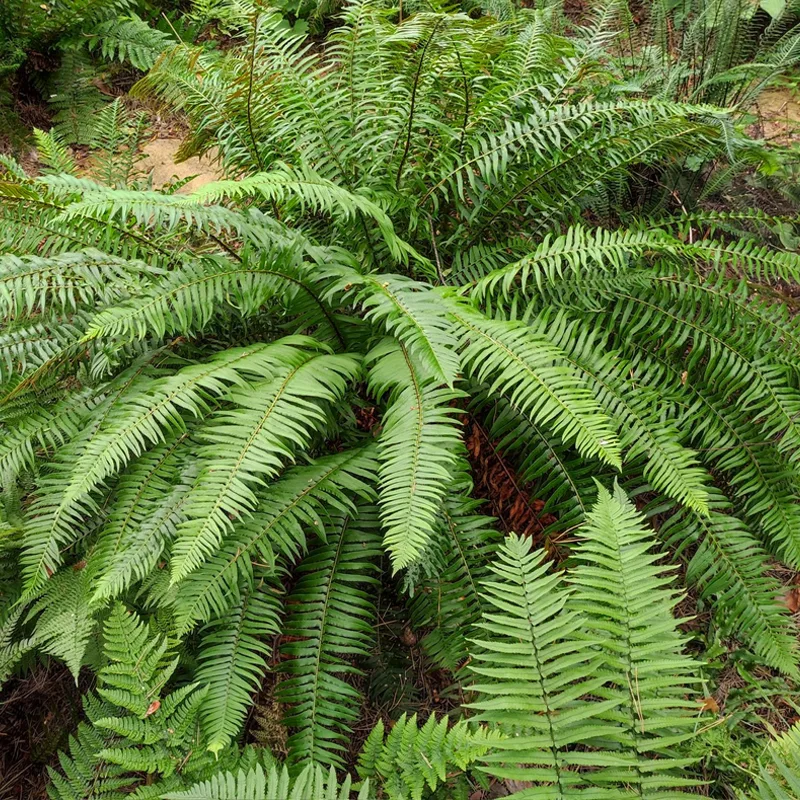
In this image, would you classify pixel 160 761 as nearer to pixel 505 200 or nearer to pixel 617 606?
pixel 617 606

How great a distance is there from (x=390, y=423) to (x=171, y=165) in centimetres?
288

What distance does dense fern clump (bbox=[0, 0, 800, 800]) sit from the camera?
1.76 m

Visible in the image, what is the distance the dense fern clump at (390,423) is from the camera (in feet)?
5.77

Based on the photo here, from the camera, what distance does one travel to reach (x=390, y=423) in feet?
6.73

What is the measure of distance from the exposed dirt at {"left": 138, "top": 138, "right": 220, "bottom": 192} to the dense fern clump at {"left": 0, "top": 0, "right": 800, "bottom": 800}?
0.88 m

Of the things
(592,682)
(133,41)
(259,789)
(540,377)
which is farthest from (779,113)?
(259,789)

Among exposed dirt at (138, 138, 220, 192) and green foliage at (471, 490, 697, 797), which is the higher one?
exposed dirt at (138, 138, 220, 192)

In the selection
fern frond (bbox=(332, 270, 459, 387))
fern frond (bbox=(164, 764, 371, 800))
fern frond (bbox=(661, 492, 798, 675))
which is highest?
fern frond (bbox=(332, 270, 459, 387))

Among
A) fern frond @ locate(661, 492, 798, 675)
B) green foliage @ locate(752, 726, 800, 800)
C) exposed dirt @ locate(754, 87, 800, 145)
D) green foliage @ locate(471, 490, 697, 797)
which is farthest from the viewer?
exposed dirt @ locate(754, 87, 800, 145)

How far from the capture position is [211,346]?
2.65m

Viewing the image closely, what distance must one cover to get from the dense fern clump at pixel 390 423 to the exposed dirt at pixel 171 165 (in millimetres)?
884

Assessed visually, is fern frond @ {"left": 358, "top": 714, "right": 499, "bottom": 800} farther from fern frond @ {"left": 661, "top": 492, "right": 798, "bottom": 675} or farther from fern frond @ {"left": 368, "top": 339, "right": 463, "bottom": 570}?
fern frond @ {"left": 661, "top": 492, "right": 798, "bottom": 675}

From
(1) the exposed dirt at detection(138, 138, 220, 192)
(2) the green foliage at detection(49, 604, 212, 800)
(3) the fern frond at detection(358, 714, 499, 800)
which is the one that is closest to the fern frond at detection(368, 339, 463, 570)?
(3) the fern frond at detection(358, 714, 499, 800)

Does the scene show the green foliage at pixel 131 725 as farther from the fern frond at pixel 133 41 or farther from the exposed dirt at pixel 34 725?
the fern frond at pixel 133 41
